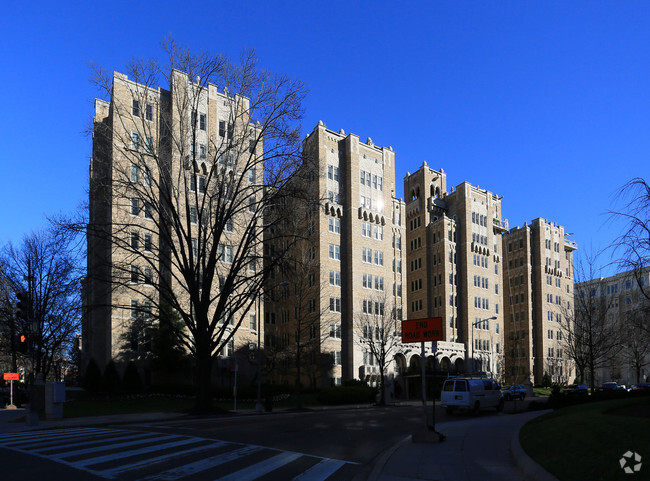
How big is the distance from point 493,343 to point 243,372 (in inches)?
1681

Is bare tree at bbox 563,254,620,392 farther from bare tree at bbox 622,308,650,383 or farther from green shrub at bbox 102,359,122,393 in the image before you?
green shrub at bbox 102,359,122,393

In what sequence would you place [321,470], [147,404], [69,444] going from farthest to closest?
[147,404] < [69,444] < [321,470]

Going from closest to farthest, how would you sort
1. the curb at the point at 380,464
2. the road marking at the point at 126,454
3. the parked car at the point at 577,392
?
the curb at the point at 380,464 < the road marking at the point at 126,454 < the parked car at the point at 577,392

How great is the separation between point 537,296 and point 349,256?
46882mm

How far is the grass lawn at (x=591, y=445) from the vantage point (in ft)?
27.4

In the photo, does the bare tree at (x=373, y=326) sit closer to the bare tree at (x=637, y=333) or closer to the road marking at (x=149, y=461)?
the bare tree at (x=637, y=333)

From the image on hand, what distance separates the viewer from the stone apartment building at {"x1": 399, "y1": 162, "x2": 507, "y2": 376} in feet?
268

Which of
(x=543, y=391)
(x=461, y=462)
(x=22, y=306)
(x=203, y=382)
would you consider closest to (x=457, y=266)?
(x=543, y=391)

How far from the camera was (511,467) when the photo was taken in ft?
37.4

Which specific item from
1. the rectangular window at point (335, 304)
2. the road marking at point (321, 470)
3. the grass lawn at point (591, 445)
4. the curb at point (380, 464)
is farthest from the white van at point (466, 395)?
the rectangular window at point (335, 304)

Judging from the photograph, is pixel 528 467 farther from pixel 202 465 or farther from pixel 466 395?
pixel 466 395

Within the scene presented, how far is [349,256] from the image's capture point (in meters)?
69.5

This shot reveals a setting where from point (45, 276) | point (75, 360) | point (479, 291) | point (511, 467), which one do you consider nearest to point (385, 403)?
point (45, 276)

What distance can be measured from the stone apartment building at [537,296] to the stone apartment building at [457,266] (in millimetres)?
13090
